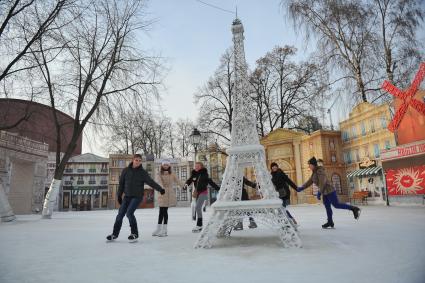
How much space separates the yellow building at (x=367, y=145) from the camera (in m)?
22.4

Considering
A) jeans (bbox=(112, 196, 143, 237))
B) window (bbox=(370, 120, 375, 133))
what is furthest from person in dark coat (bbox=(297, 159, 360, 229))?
window (bbox=(370, 120, 375, 133))

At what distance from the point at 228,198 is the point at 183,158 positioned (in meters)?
40.1

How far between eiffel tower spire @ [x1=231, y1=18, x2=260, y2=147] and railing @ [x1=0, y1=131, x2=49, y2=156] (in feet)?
63.2

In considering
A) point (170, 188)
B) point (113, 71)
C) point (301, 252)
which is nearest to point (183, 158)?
point (113, 71)

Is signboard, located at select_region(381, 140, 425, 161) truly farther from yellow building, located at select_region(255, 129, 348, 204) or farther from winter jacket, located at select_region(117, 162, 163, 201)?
winter jacket, located at select_region(117, 162, 163, 201)

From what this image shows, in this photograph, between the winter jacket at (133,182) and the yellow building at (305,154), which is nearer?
the winter jacket at (133,182)

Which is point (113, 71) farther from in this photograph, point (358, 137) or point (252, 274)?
point (358, 137)

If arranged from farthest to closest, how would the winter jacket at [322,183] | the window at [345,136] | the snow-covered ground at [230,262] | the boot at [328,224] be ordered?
1. the window at [345,136]
2. the winter jacket at [322,183]
3. the boot at [328,224]
4. the snow-covered ground at [230,262]

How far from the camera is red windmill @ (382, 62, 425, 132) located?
15.6 meters

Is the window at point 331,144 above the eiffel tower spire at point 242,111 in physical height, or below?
above

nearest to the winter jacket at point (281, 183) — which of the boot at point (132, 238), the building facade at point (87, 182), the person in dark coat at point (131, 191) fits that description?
the person in dark coat at point (131, 191)

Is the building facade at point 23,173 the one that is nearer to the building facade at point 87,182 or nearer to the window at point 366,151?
the building facade at point 87,182

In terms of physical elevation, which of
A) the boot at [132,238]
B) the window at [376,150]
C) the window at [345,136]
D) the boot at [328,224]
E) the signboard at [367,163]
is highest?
the window at [345,136]

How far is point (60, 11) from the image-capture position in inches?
497
